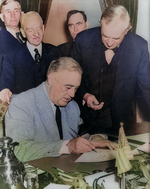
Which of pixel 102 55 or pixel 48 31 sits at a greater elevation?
pixel 48 31

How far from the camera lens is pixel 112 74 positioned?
230 cm

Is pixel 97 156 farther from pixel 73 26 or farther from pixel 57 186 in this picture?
pixel 73 26

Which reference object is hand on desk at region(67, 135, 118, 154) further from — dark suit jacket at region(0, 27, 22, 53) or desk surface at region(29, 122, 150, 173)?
dark suit jacket at region(0, 27, 22, 53)

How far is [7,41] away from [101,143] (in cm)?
122

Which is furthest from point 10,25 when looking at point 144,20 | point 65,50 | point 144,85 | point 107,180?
point 107,180

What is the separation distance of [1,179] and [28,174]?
0.79 feet

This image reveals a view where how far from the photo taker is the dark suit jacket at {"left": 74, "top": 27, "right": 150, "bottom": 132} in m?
2.27

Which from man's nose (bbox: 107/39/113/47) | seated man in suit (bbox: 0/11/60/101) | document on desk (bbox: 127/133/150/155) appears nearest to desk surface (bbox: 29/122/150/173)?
document on desk (bbox: 127/133/150/155)

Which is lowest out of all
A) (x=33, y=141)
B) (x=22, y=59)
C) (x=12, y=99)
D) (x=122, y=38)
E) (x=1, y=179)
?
(x=1, y=179)

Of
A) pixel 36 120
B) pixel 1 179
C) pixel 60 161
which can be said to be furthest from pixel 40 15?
pixel 1 179

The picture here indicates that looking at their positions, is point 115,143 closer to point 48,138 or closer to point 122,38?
point 48,138

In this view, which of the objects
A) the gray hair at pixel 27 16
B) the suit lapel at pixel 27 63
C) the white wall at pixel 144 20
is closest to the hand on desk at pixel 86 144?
the suit lapel at pixel 27 63

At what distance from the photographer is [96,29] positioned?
7.43ft

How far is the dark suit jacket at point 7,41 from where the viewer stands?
7.48 feet
